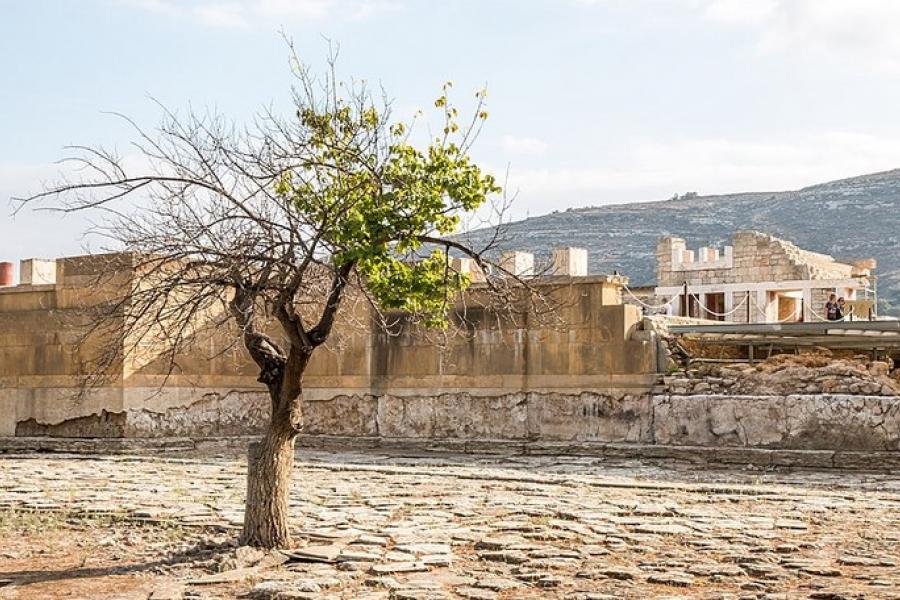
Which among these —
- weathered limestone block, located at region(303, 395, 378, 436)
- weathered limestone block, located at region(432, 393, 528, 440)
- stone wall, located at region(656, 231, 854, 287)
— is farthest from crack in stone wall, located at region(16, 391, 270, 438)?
stone wall, located at region(656, 231, 854, 287)

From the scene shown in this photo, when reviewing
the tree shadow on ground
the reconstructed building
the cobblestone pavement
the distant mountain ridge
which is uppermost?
the distant mountain ridge

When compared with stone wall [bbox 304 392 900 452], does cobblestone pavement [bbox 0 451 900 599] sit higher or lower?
lower

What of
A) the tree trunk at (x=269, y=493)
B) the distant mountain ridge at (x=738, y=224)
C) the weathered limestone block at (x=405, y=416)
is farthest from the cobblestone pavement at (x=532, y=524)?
the distant mountain ridge at (x=738, y=224)

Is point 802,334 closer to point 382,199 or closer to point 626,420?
point 626,420

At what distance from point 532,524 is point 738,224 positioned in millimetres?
127237

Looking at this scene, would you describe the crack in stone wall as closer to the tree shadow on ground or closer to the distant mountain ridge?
the tree shadow on ground

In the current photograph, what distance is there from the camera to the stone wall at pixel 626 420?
55.3 feet

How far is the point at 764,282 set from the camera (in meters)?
40.9

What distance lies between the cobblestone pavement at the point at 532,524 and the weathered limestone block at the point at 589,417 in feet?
4.81

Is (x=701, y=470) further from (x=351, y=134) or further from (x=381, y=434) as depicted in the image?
(x=351, y=134)

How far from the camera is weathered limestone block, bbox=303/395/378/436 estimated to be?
2098 cm

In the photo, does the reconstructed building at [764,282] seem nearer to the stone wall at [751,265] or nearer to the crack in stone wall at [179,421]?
the stone wall at [751,265]

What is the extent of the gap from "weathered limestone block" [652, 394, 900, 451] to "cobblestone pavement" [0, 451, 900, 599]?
1211 millimetres

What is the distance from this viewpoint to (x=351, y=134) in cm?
918
